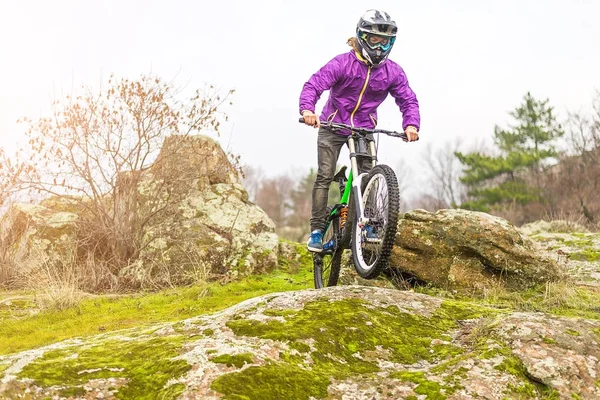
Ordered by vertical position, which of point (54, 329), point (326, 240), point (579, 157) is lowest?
point (54, 329)

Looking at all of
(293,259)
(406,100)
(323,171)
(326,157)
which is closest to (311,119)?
(326,157)

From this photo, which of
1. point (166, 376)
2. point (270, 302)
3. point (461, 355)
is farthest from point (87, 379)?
point (461, 355)

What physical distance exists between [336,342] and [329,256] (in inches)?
142

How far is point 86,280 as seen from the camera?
8.59 m

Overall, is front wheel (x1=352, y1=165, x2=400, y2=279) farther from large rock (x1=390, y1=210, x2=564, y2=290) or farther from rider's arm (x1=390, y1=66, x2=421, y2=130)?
large rock (x1=390, y1=210, x2=564, y2=290)

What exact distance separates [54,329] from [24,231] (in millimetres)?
4819

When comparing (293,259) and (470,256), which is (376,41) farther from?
(293,259)

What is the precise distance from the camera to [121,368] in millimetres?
2400

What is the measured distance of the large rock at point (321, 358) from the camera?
2.26 meters

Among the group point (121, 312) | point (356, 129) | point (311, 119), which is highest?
point (311, 119)

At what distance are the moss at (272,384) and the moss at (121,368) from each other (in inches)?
8.3

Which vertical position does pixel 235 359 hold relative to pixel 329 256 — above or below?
below

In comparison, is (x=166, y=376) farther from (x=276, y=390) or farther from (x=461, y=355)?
(x=461, y=355)

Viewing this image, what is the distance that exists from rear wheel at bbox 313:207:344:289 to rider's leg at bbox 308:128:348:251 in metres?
0.09
